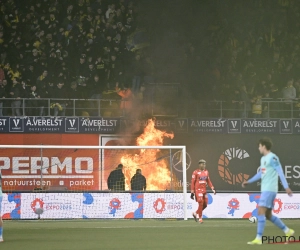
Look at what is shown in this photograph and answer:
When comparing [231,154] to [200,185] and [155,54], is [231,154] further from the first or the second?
[200,185]

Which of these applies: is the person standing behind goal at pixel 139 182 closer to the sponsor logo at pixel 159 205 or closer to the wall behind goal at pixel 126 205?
the wall behind goal at pixel 126 205

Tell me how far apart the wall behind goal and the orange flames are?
2121mm

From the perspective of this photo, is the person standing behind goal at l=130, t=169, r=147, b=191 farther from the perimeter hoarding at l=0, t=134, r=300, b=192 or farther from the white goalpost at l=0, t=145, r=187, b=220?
the perimeter hoarding at l=0, t=134, r=300, b=192

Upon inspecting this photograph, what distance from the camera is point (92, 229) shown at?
55.1ft

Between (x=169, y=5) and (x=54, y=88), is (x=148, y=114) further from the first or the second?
(x=169, y=5)

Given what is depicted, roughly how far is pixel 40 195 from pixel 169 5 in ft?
33.1

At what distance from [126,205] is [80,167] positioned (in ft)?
11.4

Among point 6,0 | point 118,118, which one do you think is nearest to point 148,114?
point 118,118

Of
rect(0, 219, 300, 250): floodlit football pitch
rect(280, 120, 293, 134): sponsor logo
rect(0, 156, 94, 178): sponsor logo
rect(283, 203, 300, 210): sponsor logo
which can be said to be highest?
rect(280, 120, 293, 134): sponsor logo

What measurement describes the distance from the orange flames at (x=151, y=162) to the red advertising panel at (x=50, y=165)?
112cm

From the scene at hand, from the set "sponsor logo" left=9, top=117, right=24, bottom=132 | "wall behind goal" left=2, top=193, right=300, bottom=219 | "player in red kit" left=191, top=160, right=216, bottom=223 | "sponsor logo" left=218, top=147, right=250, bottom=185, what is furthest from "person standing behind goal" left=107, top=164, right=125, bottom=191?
"sponsor logo" left=218, top=147, right=250, bottom=185

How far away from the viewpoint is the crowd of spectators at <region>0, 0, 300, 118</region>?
24.5 m

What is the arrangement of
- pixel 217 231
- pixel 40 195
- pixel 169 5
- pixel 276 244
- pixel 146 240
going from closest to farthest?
pixel 276 244, pixel 146 240, pixel 217 231, pixel 40 195, pixel 169 5

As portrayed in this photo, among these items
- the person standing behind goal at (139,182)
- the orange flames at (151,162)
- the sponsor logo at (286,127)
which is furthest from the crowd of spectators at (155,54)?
the person standing behind goal at (139,182)
